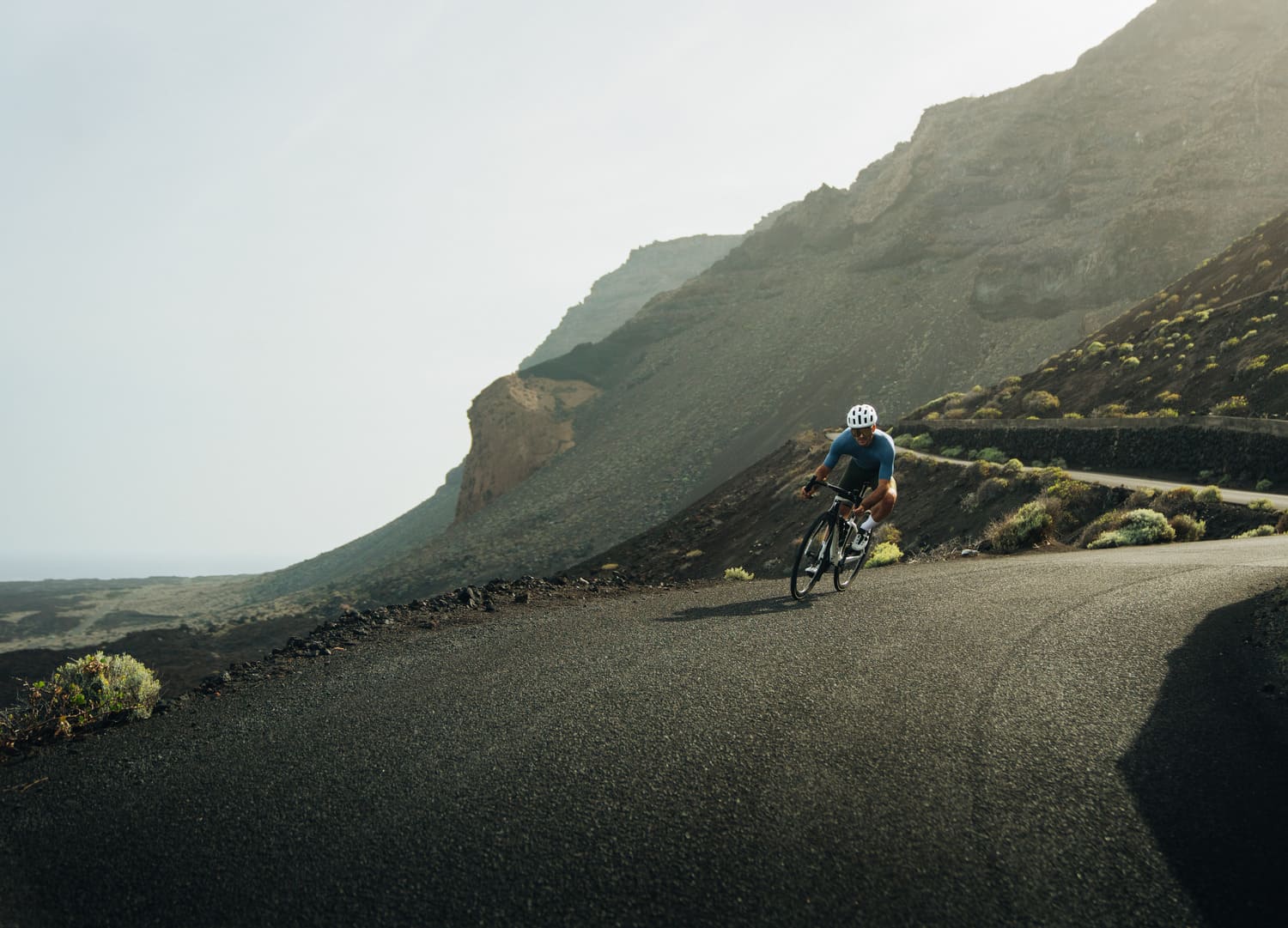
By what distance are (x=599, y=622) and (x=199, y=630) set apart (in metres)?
64.4

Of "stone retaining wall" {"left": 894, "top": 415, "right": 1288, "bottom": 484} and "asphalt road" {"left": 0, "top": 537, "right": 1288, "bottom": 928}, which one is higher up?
"asphalt road" {"left": 0, "top": 537, "right": 1288, "bottom": 928}

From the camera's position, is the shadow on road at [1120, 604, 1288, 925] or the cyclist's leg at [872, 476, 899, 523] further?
the cyclist's leg at [872, 476, 899, 523]

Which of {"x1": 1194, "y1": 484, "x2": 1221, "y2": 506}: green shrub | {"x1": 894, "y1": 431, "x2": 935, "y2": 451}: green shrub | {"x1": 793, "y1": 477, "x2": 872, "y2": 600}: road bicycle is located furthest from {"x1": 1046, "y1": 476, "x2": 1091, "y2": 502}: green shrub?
{"x1": 894, "y1": 431, "x2": 935, "y2": 451}: green shrub

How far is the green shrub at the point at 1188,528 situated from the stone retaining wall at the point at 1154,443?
5516 mm

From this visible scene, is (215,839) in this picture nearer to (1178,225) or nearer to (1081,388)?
(1081,388)

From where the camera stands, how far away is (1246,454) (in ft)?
64.6

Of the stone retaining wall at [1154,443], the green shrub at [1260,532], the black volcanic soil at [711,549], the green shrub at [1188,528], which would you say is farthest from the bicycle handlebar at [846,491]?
the stone retaining wall at [1154,443]

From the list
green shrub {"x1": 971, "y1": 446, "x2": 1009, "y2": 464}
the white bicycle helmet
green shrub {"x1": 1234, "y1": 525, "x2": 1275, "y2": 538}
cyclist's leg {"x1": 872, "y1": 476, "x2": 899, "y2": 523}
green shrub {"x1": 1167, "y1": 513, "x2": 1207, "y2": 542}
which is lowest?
green shrub {"x1": 1234, "y1": 525, "x2": 1275, "y2": 538}

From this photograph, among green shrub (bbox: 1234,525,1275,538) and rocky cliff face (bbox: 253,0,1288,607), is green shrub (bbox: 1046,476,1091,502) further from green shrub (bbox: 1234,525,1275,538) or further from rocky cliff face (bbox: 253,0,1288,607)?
rocky cliff face (bbox: 253,0,1288,607)

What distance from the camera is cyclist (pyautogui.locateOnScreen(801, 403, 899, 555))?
9.53 m

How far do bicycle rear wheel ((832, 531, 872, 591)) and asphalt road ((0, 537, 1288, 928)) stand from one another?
3.00 metres

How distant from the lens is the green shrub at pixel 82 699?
574 cm

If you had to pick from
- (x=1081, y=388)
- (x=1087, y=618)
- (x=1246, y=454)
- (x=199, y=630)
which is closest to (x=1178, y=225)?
(x=1081, y=388)

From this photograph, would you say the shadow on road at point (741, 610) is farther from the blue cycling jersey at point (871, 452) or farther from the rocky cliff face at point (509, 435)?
the rocky cliff face at point (509, 435)
